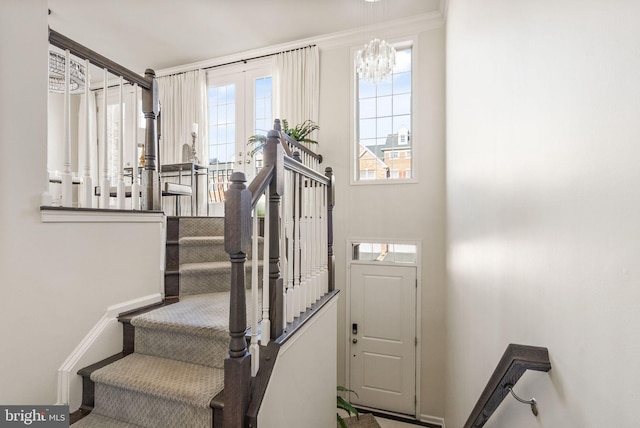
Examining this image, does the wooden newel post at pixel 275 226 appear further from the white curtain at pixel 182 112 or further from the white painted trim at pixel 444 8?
the white curtain at pixel 182 112

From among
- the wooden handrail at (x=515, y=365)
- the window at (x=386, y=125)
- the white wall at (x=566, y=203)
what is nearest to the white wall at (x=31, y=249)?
the wooden handrail at (x=515, y=365)

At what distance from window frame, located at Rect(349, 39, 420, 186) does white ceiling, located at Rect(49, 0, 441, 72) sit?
33cm

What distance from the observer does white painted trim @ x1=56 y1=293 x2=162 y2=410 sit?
5.32 feet

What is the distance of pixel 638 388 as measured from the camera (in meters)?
0.51

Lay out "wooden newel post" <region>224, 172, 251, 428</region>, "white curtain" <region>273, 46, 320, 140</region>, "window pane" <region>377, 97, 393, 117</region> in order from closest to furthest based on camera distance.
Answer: "wooden newel post" <region>224, 172, 251, 428</region> → "window pane" <region>377, 97, 393, 117</region> → "white curtain" <region>273, 46, 320, 140</region>

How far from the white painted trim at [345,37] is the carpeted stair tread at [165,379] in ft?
14.3

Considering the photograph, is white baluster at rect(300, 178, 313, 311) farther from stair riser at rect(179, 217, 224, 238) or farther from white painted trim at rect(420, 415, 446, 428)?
white painted trim at rect(420, 415, 446, 428)

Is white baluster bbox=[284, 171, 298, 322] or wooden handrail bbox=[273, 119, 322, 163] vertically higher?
wooden handrail bbox=[273, 119, 322, 163]

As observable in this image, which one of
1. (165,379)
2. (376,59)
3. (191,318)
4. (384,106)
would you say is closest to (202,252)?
(191,318)

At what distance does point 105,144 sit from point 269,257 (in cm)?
135

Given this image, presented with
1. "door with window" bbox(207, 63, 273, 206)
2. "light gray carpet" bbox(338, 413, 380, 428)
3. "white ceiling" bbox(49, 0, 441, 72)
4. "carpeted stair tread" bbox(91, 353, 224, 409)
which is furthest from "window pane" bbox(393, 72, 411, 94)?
"light gray carpet" bbox(338, 413, 380, 428)

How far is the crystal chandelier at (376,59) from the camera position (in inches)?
129

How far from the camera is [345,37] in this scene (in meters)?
4.29

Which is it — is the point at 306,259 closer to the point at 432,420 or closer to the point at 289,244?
the point at 289,244
